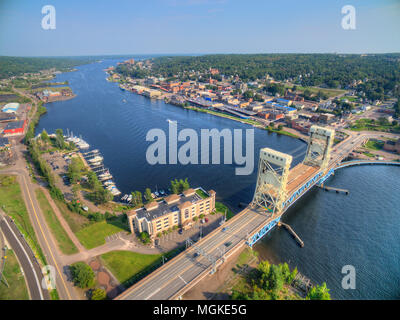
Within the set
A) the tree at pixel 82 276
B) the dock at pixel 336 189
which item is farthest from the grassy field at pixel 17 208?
the dock at pixel 336 189

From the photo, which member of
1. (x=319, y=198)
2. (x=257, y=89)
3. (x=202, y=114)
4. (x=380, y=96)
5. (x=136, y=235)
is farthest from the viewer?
(x=257, y=89)

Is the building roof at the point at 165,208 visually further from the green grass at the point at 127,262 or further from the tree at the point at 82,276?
the tree at the point at 82,276

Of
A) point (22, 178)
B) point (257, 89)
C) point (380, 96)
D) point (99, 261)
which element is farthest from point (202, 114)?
point (380, 96)

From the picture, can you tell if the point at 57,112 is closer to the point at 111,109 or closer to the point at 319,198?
the point at 111,109

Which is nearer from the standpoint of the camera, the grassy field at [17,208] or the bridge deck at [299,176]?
the grassy field at [17,208]

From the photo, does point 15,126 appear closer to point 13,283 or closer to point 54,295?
point 13,283

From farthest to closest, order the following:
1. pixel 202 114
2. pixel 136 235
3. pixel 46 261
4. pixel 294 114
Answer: pixel 202 114
pixel 294 114
pixel 136 235
pixel 46 261
